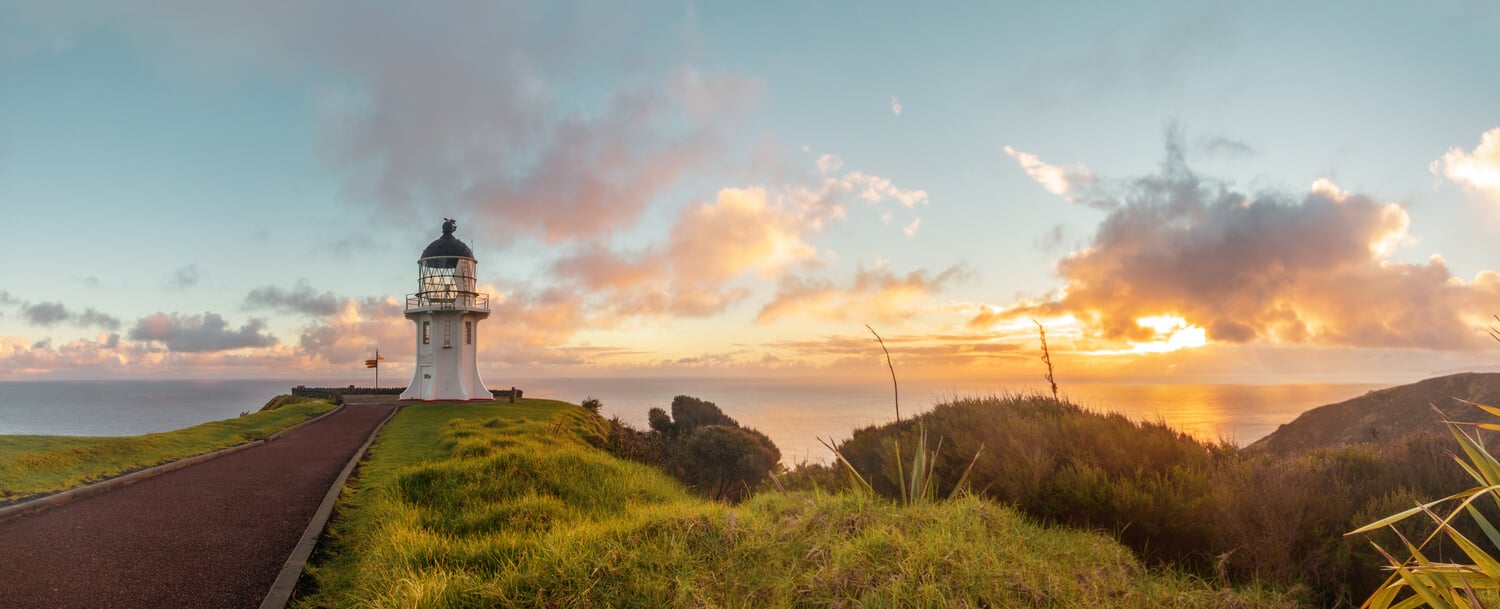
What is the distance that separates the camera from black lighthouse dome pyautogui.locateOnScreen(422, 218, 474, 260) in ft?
130

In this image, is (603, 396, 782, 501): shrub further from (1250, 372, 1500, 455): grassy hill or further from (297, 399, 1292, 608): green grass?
(1250, 372, 1500, 455): grassy hill

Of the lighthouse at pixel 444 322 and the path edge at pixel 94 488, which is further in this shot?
the lighthouse at pixel 444 322

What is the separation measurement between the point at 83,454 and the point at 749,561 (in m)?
17.2

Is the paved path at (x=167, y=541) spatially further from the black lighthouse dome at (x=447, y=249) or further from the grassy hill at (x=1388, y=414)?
the black lighthouse dome at (x=447, y=249)

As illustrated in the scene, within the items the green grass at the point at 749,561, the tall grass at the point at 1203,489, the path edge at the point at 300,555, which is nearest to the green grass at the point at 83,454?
the path edge at the point at 300,555

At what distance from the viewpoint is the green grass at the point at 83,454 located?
1220cm

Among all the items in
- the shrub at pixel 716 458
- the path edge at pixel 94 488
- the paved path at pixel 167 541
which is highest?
the path edge at pixel 94 488

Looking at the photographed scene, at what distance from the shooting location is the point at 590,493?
10047mm

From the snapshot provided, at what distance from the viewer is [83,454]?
1509cm

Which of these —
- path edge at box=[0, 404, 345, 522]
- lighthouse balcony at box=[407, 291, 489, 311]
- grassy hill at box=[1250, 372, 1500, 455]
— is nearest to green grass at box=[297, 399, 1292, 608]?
path edge at box=[0, 404, 345, 522]

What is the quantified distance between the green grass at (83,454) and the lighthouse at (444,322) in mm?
16706

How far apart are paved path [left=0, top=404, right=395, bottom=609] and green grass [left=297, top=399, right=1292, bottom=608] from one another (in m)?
0.86

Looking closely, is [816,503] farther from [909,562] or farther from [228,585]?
[228,585]

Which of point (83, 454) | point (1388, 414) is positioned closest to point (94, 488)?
point (83, 454)
